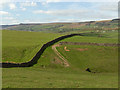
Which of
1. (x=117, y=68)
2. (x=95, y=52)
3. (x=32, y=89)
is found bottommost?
(x=117, y=68)

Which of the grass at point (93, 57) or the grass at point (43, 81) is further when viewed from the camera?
the grass at point (93, 57)

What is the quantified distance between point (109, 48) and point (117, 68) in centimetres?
1861

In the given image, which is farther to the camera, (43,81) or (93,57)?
(93,57)

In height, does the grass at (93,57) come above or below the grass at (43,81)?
below

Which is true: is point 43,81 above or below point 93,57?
above

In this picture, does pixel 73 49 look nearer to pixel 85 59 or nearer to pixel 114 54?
pixel 85 59

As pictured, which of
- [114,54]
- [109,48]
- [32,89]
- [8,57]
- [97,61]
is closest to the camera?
[32,89]

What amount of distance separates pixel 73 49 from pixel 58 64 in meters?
16.7

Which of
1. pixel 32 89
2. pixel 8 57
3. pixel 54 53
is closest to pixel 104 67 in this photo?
pixel 54 53

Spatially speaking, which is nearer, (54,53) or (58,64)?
(58,64)

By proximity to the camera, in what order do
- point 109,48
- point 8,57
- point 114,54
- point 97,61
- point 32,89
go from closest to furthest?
point 32,89
point 8,57
point 97,61
point 114,54
point 109,48

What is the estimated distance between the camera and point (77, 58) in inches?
2234

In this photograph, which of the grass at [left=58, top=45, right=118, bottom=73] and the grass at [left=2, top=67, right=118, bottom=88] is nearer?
the grass at [left=2, top=67, right=118, bottom=88]

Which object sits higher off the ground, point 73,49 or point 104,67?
point 73,49
